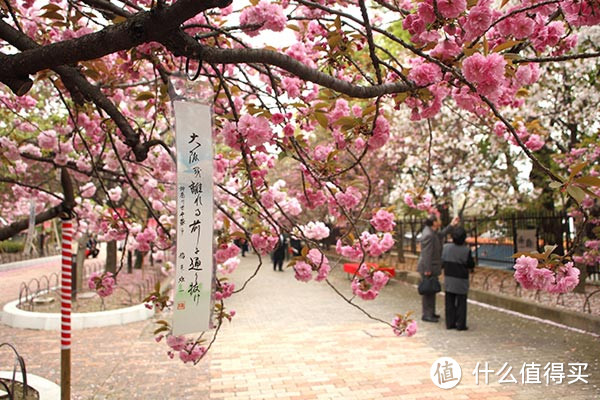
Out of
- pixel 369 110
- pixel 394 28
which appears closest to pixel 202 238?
pixel 369 110

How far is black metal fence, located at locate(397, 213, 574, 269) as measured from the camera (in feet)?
33.4

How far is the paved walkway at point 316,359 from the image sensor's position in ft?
15.2

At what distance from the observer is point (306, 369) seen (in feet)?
17.6

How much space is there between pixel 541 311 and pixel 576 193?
6740 mm

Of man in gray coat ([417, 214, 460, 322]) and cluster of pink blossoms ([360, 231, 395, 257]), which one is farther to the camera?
man in gray coat ([417, 214, 460, 322])

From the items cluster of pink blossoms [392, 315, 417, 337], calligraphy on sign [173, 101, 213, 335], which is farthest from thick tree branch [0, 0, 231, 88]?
cluster of pink blossoms [392, 315, 417, 337]

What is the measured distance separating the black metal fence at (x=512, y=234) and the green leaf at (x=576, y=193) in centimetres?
762

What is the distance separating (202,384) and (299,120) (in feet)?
10.4

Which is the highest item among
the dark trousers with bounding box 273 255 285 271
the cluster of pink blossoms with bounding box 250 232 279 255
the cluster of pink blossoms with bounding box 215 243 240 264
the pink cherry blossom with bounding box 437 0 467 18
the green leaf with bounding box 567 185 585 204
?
the pink cherry blossom with bounding box 437 0 467 18

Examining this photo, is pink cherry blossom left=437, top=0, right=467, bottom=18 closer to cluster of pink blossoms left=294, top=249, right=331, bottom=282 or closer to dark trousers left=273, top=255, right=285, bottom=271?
cluster of pink blossoms left=294, top=249, right=331, bottom=282

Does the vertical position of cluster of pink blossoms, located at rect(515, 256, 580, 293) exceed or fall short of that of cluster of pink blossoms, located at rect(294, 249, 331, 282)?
it exceeds it

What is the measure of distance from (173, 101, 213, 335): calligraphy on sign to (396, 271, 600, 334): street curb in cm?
635

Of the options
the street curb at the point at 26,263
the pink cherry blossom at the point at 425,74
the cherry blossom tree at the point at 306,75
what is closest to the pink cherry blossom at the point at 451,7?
the cherry blossom tree at the point at 306,75

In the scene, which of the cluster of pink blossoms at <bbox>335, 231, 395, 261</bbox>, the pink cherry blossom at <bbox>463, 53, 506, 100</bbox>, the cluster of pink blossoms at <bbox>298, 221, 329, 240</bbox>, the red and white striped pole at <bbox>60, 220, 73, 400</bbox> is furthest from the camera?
the cluster of pink blossoms at <bbox>298, 221, 329, 240</bbox>
